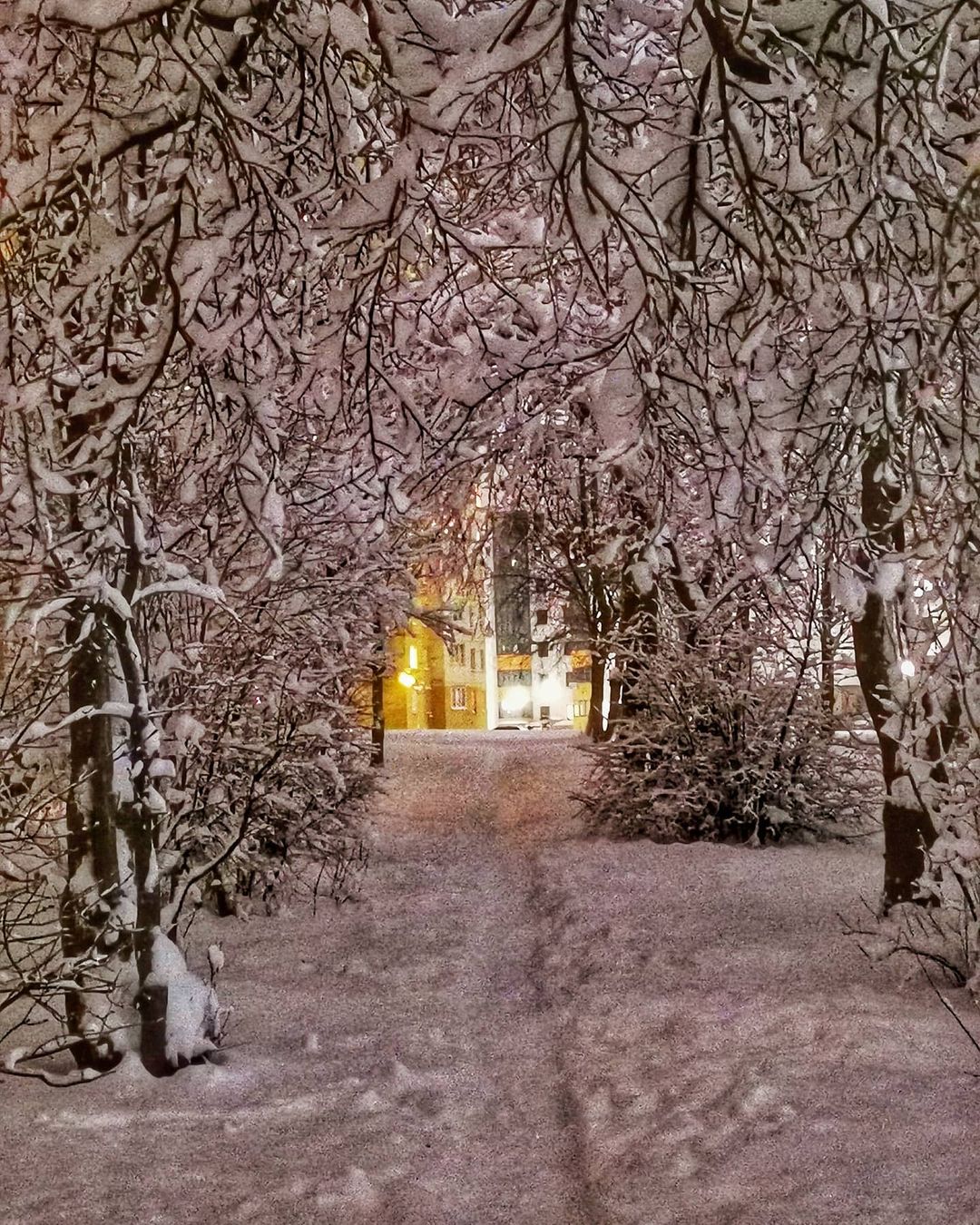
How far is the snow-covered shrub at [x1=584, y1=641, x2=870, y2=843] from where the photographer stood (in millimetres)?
10367

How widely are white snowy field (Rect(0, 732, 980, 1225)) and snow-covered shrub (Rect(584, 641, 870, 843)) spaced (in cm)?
239

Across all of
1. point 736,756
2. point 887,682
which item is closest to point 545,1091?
point 887,682

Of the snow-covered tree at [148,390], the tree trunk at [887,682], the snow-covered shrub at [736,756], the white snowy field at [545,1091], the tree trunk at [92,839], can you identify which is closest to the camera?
the snow-covered tree at [148,390]

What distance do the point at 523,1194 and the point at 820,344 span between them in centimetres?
328

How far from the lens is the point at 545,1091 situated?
4945 mm

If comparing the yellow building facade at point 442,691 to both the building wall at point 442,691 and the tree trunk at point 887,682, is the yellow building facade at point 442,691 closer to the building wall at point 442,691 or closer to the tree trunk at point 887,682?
the building wall at point 442,691

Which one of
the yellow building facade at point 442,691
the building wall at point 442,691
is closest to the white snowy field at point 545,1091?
the yellow building facade at point 442,691

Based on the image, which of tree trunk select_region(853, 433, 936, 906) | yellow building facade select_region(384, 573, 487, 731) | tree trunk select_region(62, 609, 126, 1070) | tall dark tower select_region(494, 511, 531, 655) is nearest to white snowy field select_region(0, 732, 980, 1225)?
tree trunk select_region(62, 609, 126, 1070)

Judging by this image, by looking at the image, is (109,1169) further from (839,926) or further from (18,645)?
(839,926)

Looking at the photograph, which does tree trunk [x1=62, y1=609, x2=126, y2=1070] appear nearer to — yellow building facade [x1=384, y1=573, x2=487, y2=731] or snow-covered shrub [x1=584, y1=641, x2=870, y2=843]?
snow-covered shrub [x1=584, y1=641, x2=870, y2=843]

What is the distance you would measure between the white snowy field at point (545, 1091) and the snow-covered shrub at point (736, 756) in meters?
2.39

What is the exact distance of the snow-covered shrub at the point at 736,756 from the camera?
10367mm

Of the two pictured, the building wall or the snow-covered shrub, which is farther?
the building wall

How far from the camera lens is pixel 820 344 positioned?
14.3 ft
